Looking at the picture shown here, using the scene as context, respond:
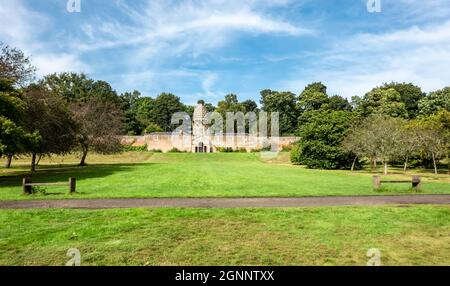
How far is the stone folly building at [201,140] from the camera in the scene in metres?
72.4

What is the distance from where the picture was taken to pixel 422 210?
12000mm

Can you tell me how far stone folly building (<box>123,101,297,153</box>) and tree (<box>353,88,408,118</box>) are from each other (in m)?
15.9

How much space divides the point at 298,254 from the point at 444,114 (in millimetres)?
36902

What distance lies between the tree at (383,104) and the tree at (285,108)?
19.4 m

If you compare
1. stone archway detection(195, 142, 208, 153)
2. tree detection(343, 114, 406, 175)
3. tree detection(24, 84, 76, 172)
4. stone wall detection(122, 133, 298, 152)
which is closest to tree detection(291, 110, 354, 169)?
tree detection(343, 114, 406, 175)

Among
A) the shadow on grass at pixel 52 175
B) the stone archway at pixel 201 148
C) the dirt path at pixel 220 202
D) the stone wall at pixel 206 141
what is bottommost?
the shadow on grass at pixel 52 175

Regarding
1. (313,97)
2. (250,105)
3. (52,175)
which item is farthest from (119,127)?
(250,105)

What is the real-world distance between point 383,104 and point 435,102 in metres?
9.61

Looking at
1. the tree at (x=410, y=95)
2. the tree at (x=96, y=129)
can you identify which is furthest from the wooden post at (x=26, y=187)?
the tree at (x=410, y=95)

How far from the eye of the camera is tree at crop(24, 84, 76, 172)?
97.8 feet

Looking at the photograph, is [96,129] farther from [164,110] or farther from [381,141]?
[164,110]

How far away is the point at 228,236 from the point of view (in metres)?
8.70

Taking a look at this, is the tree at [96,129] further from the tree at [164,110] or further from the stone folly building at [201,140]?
→ the tree at [164,110]
